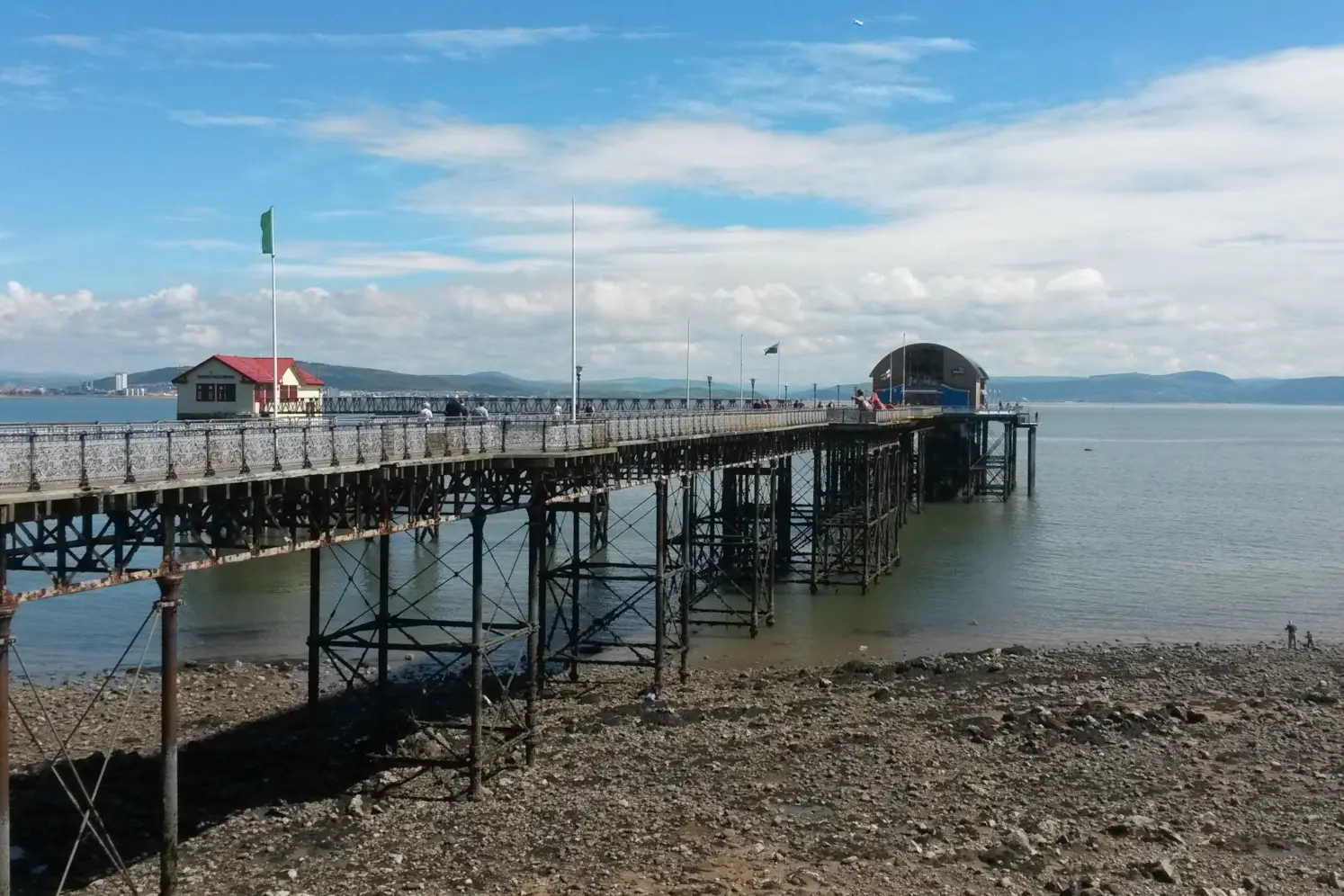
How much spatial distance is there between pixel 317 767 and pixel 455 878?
6902 millimetres

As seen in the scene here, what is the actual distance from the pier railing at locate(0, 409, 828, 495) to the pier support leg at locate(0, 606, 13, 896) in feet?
4.32

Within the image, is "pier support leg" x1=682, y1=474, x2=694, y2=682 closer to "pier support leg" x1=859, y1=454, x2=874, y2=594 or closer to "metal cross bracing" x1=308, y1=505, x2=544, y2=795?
"metal cross bracing" x1=308, y1=505, x2=544, y2=795

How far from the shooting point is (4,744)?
1366cm

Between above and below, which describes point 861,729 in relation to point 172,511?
below

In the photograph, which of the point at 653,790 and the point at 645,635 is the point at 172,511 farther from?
the point at 645,635

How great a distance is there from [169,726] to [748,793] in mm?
10537

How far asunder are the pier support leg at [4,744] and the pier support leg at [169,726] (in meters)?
2.26

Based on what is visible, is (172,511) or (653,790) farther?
(653,790)

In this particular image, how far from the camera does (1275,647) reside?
3853 cm

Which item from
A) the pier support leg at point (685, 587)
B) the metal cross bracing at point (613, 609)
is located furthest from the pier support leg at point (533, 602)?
the pier support leg at point (685, 587)

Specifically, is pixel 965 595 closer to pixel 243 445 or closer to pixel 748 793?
pixel 748 793

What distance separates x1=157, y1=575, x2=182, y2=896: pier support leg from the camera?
16328mm

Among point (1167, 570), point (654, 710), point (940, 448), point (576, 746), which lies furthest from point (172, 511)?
point (940, 448)

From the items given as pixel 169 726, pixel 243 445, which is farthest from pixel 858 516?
pixel 169 726
